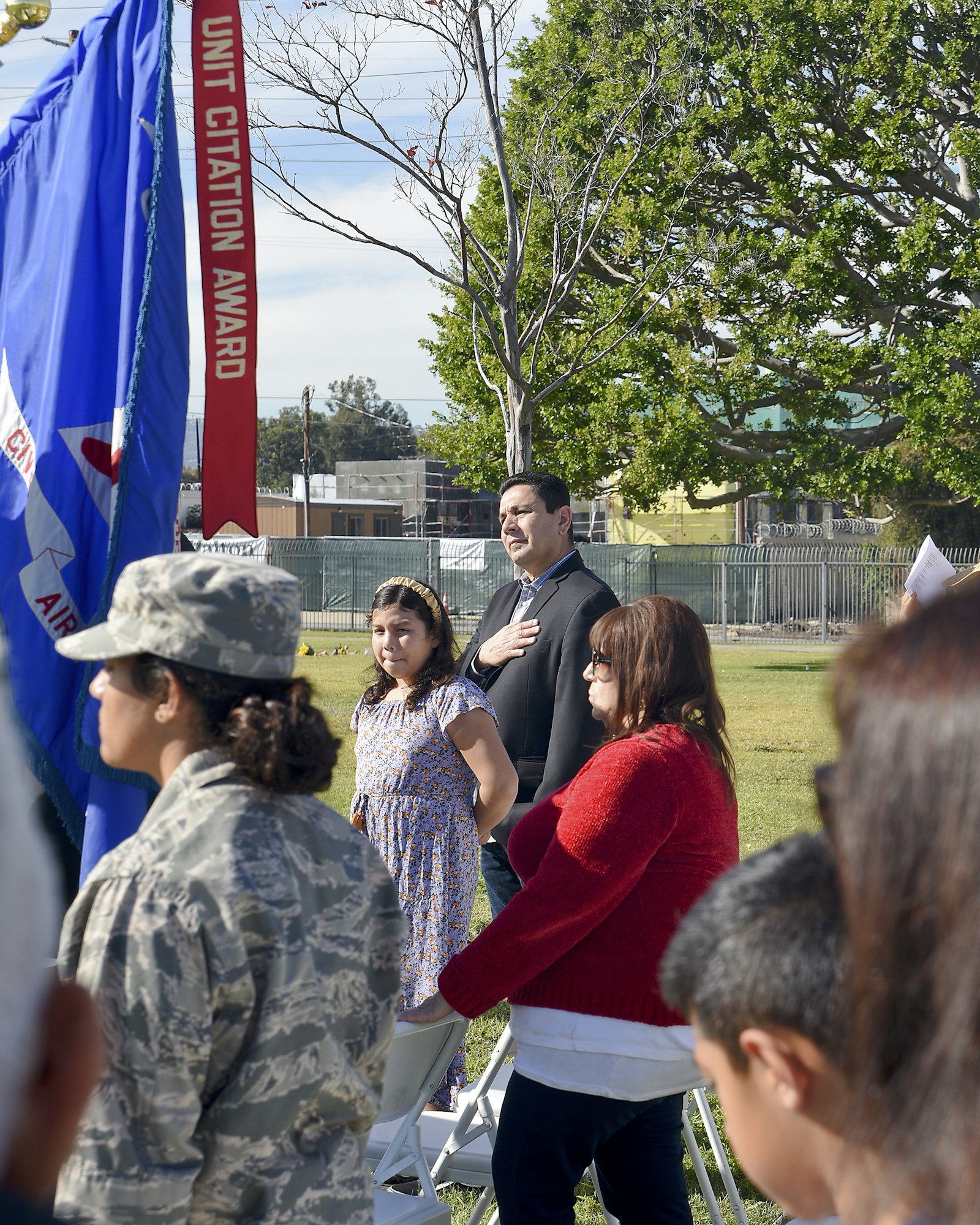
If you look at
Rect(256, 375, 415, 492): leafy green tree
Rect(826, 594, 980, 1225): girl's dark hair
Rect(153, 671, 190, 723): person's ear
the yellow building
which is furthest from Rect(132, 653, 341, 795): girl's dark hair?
Rect(256, 375, 415, 492): leafy green tree

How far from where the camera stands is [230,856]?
63.7 inches

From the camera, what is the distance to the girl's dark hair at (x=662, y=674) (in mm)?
2715

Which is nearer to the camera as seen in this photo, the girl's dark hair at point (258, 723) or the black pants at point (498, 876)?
the girl's dark hair at point (258, 723)

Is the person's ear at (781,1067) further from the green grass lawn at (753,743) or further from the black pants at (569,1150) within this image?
the black pants at (569,1150)

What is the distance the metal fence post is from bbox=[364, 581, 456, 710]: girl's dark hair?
22495 mm

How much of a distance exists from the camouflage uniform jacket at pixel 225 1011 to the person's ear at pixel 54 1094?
744 mm

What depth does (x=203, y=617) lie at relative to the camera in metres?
1.74

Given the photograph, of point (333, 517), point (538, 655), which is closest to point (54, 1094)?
point (538, 655)

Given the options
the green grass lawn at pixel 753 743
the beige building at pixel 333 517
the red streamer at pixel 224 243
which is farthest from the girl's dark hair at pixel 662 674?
the beige building at pixel 333 517

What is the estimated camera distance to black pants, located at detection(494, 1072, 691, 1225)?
256cm

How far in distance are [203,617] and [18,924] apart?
1.06 metres

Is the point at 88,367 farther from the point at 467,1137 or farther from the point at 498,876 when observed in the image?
the point at 498,876

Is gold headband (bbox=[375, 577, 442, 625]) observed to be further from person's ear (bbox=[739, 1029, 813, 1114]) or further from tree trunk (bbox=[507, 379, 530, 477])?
tree trunk (bbox=[507, 379, 530, 477])

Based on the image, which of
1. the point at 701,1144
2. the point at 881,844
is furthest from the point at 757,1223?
the point at 881,844
